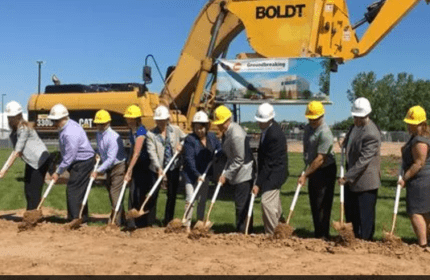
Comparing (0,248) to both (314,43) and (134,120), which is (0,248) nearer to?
(134,120)

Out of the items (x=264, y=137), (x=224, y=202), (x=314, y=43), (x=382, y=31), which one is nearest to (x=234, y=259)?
(x=264, y=137)

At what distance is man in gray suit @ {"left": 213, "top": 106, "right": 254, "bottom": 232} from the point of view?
8.38 metres

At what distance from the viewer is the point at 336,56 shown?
43.8ft

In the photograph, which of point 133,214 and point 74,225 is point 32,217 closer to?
point 74,225

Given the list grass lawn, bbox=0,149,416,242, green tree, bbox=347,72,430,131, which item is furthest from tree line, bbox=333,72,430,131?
grass lawn, bbox=0,149,416,242

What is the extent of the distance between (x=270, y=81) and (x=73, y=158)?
5.30 metres

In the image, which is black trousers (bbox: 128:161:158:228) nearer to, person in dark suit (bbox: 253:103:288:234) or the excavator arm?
person in dark suit (bbox: 253:103:288:234)

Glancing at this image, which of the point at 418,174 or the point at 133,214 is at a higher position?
the point at 418,174

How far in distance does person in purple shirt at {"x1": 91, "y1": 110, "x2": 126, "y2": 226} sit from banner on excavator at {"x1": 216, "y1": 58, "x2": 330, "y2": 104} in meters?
4.56

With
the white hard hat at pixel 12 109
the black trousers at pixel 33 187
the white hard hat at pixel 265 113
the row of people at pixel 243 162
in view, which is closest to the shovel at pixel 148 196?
the row of people at pixel 243 162

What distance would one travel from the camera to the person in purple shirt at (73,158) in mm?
9234

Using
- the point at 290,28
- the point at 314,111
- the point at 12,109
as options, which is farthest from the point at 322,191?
the point at 290,28

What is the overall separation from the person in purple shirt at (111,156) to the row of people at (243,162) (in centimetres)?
2

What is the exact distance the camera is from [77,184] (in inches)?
371
